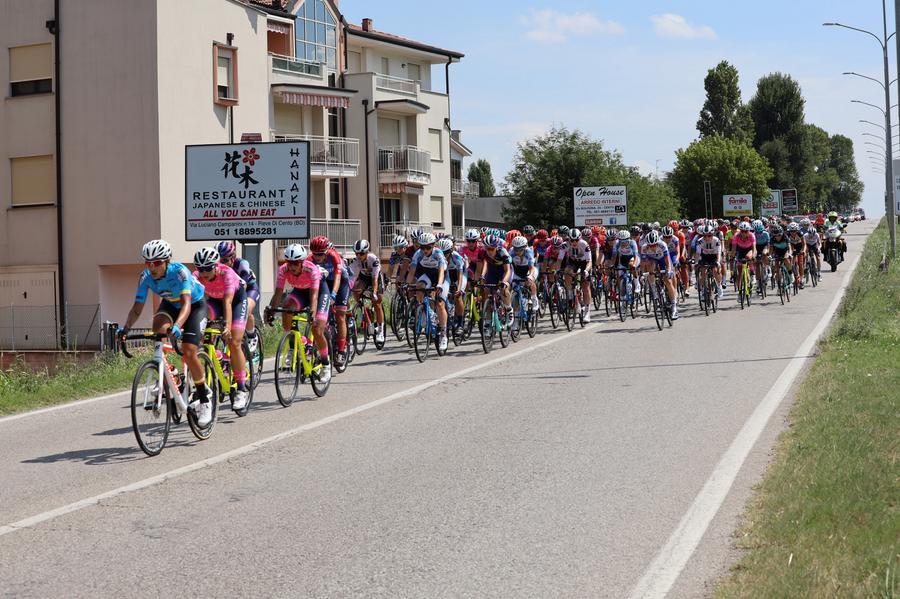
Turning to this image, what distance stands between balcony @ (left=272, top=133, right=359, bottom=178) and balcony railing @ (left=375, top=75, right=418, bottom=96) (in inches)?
170

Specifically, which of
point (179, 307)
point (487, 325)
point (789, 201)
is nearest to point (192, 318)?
point (179, 307)

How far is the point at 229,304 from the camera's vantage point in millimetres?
10375

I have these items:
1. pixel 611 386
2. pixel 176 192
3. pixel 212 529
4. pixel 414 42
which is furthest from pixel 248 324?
pixel 414 42

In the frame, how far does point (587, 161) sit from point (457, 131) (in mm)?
17867

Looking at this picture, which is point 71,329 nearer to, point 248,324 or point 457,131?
point 248,324

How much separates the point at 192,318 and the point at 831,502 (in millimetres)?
5450

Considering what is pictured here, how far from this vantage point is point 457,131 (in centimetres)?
7600

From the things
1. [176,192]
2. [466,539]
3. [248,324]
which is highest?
[176,192]

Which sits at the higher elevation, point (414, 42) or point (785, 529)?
point (414, 42)

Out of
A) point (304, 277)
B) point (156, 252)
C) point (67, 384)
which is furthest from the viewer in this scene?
point (67, 384)

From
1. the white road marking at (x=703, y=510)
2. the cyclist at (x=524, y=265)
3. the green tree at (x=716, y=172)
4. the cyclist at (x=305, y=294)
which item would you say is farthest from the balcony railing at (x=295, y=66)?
the green tree at (x=716, y=172)

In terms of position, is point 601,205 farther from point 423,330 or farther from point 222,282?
point 222,282

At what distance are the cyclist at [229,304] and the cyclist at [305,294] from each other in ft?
3.07

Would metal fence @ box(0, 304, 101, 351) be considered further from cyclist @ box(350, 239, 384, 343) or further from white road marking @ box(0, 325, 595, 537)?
white road marking @ box(0, 325, 595, 537)
